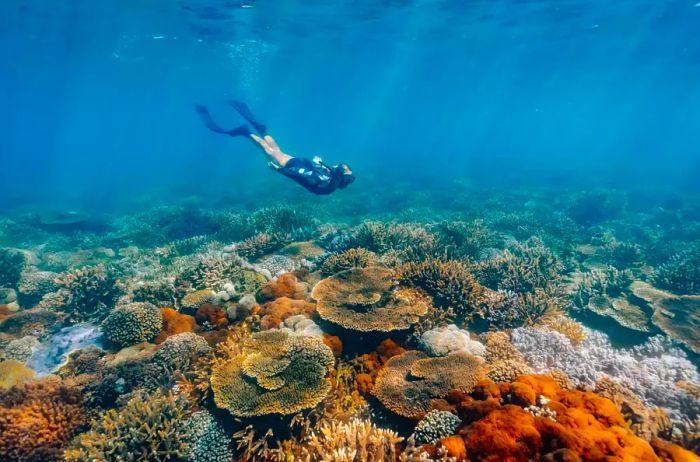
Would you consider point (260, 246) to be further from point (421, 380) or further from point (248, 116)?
point (421, 380)

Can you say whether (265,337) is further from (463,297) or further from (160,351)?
(463,297)

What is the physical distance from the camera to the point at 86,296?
369 inches

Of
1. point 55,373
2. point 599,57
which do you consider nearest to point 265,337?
point 55,373

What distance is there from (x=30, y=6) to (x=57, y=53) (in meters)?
17.0

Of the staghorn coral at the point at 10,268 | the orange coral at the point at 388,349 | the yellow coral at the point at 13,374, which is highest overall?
the orange coral at the point at 388,349

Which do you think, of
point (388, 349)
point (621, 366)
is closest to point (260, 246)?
point (388, 349)

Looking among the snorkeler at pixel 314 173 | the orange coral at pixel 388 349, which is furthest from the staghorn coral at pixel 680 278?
the snorkeler at pixel 314 173

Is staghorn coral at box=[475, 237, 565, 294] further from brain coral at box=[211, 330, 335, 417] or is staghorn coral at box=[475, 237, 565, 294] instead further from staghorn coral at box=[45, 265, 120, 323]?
staghorn coral at box=[45, 265, 120, 323]

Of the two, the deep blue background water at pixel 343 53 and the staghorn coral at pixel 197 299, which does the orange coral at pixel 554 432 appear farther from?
the deep blue background water at pixel 343 53

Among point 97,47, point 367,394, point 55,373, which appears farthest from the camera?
point 97,47

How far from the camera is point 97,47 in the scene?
40.0 m

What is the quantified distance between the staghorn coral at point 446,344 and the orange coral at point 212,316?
4.27m

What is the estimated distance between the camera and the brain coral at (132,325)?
7141 mm

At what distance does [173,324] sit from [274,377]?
3547mm
